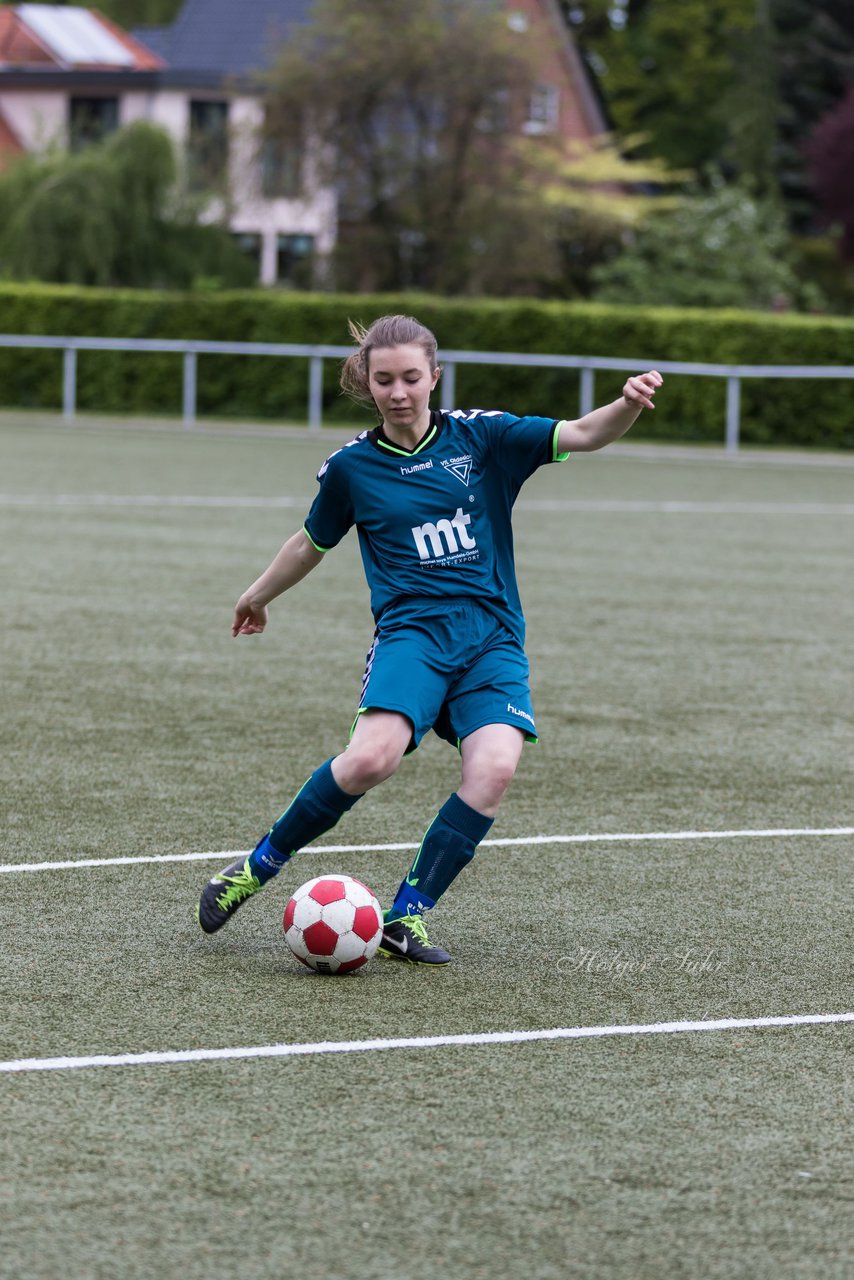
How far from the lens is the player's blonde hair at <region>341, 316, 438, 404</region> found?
5.02 m

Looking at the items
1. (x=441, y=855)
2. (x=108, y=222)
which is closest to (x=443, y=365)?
(x=108, y=222)

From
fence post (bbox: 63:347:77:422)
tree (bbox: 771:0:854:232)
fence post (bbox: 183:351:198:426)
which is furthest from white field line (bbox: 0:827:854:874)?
tree (bbox: 771:0:854:232)

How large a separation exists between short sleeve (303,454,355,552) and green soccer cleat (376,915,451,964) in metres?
1.04

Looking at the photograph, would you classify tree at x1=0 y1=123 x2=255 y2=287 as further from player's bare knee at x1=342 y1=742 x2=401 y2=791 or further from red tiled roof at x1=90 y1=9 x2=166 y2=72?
player's bare knee at x1=342 y1=742 x2=401 y2=791

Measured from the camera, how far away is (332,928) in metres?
4.84

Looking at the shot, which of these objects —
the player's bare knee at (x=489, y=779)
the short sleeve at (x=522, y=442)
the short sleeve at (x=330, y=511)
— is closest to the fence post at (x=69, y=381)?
the short sleeve at (x=330, y=511)

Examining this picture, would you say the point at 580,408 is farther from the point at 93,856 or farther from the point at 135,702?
the point at 93,856

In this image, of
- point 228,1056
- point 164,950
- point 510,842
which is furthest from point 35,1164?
point 510,842

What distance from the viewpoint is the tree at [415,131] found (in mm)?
37156

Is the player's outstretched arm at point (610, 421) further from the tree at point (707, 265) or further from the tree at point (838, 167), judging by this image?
the tree at point (838, 167)

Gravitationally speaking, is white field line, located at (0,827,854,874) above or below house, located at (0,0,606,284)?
below

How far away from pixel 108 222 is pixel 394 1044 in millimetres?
31570

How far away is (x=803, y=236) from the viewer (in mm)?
63656

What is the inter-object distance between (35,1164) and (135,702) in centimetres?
527
